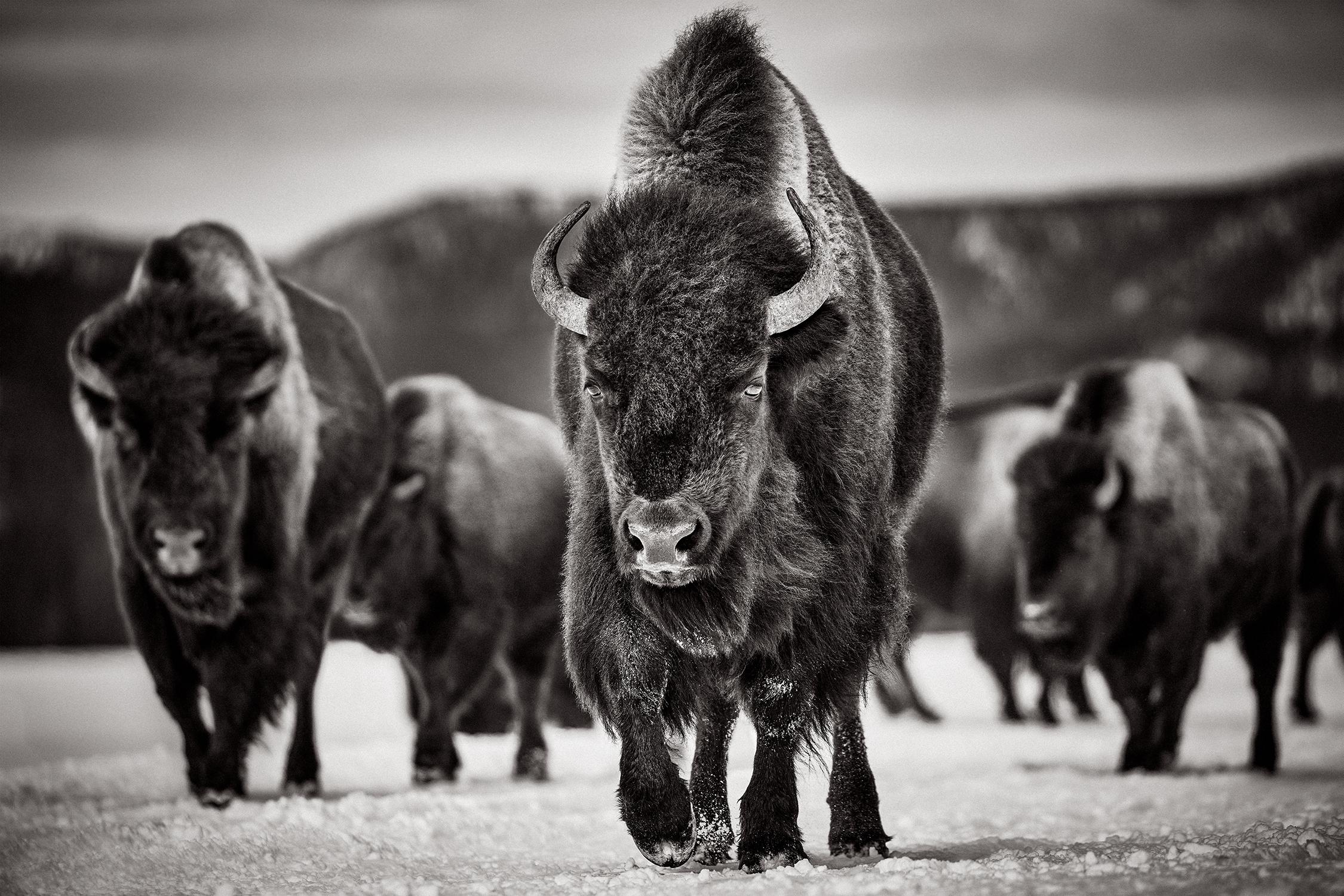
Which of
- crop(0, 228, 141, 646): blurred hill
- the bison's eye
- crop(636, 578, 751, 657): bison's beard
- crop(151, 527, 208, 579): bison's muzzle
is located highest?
the bison's eye

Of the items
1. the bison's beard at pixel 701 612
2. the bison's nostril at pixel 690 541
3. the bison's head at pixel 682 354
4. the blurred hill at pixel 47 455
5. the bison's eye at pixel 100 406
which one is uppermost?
the bison's head at pixel 682 354

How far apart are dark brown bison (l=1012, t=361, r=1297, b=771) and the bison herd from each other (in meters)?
0.02

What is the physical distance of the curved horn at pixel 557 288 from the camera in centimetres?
503

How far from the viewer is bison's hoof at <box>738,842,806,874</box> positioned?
4.99 m

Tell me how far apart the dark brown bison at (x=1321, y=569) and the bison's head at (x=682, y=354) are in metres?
10.7

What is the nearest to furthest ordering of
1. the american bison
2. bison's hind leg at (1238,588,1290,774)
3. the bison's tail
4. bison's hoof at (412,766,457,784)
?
bison's hoof at (412,766,457,784) → the american bison → bison's hind leg at (1238,588,1290,774) → the bison's tail

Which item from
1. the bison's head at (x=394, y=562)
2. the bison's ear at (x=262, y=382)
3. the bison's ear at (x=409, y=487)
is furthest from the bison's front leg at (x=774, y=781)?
the bison's ear at (x=409, y=487)

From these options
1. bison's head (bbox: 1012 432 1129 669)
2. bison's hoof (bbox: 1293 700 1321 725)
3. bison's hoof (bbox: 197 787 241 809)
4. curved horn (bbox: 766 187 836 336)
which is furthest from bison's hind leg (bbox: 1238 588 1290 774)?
bison's hoof (bbox: 197 787 241 809)

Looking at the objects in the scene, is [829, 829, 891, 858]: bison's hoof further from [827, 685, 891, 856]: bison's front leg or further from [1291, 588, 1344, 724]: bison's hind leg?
[1291, 588, 1344, 724]: bison's hind leg

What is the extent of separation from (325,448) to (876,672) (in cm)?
410

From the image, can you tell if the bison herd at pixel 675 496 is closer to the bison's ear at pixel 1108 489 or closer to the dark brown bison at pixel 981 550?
the bison's ear at pixel 1108 489

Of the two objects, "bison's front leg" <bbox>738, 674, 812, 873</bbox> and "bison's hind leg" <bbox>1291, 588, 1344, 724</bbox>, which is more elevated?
"bison's front leg" <bbox>738, 674, 812, 873</bbox>

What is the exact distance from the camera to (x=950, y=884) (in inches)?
171

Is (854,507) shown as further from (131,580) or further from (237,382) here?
(131,580)
